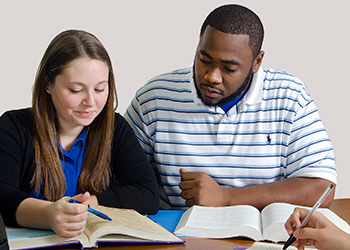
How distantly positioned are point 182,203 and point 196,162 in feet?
0.63

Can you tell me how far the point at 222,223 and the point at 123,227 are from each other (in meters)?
0.32

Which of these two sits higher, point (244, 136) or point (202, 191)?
point (244, 136)

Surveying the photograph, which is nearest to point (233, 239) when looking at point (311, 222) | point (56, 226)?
point (311, 222)

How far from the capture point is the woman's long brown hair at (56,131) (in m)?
1.51

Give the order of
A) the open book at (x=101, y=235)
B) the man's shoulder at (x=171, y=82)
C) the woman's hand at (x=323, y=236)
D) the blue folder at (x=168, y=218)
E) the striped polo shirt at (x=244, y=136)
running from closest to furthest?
the woman's hand at (x=323, y=236) → the open book at (x=101, y=235) → the blue folder at (x=168, y=218) → the striped polo shirt at (x=244, y=136) → the man's shoulder at (x=171, y=82)

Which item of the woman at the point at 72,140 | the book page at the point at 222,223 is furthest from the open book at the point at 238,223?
the woman at the point at 72,140

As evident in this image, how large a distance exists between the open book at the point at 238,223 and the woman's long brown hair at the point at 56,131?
37 cm

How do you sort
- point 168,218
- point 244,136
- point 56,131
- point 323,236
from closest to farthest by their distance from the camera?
1. point 323,236
2. point 168,218
3. point 56,131
4. point 244,136

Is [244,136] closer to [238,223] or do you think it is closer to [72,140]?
[238,223]

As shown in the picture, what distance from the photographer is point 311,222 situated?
1.15 meters

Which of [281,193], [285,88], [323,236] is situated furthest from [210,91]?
[323,236]

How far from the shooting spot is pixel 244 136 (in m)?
1.82

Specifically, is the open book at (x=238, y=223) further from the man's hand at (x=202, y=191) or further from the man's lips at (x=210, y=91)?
the man's lips at (x=210, y=91)

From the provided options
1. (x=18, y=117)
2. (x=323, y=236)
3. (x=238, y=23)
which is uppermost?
(x=238, y=23)
